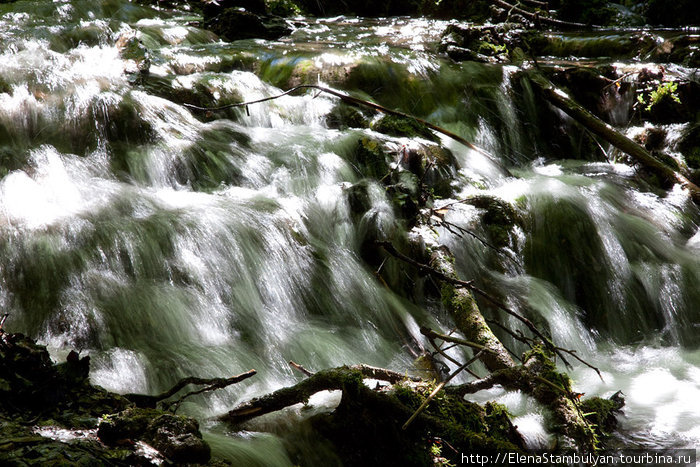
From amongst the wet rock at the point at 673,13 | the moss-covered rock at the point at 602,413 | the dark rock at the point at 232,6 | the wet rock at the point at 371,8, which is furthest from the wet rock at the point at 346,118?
the wet rock at the point at 371,8

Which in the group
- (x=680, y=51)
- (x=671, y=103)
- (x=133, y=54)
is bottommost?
(x=671, y=103)

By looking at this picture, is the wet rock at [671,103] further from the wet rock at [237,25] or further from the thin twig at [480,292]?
the wet rock at [237,25]

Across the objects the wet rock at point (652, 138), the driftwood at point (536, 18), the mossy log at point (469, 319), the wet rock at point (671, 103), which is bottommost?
the mossy log at point (469, 319)

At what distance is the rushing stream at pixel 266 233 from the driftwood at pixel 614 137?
0.28 metres

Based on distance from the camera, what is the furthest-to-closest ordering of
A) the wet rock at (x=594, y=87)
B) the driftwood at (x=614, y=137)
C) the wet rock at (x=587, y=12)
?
the wet rock at (x=587, y=12) → the wet rock at (x=594, y=87) → the driftwood at (x=614, y=137)

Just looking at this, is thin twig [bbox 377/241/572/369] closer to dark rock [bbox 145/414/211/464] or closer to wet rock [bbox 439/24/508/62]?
dark rock [bbox 145/414/211/464]

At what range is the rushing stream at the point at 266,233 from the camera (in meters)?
3.21

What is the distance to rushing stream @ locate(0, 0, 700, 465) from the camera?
3.21 metres

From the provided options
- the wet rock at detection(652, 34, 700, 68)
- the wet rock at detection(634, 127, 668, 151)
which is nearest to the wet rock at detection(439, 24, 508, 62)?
the wet rock at detection(634, 127, 668, 151)

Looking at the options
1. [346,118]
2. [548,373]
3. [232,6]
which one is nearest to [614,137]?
[346,118]

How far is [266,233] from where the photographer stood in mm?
4195

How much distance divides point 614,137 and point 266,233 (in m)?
4.51

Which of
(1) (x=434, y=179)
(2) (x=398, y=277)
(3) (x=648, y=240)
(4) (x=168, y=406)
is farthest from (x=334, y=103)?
(4) (x=168, y=406)

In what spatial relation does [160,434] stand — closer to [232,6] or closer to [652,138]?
[652,138]
